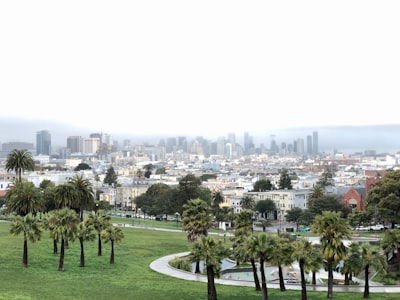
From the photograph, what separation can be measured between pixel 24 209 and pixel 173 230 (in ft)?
90.0

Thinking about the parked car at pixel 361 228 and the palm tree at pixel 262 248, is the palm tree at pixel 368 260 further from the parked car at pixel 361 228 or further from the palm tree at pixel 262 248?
the parked car at pixel 361 228

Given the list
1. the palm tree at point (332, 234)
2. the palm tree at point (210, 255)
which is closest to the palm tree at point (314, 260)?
the palm tree at point (332, 234)

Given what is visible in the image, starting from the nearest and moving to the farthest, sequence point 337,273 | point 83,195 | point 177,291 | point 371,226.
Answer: point 177,291 < point 337,273 < point 83,195 < point 371,226

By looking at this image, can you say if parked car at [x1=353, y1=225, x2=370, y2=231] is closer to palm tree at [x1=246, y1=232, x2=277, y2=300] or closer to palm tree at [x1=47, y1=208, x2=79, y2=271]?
palm tree at [x1=47, y1=208, x2=79, y2=271]

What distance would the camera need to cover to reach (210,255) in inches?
1512

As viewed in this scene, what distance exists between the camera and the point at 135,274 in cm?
5000

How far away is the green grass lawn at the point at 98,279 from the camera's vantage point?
136 ft

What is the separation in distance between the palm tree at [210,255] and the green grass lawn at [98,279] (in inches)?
95.1

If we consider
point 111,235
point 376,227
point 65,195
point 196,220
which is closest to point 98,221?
point 111,235

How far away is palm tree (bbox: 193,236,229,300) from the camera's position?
3841 cm

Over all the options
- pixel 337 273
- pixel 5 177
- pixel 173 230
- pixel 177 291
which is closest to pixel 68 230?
pixel 177 291

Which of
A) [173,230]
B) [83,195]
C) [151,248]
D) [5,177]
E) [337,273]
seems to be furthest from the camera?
[5,177]

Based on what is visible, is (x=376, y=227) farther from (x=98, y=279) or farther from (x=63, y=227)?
(x=63, y=227)

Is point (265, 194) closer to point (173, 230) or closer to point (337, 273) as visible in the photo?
point (173, 230)
